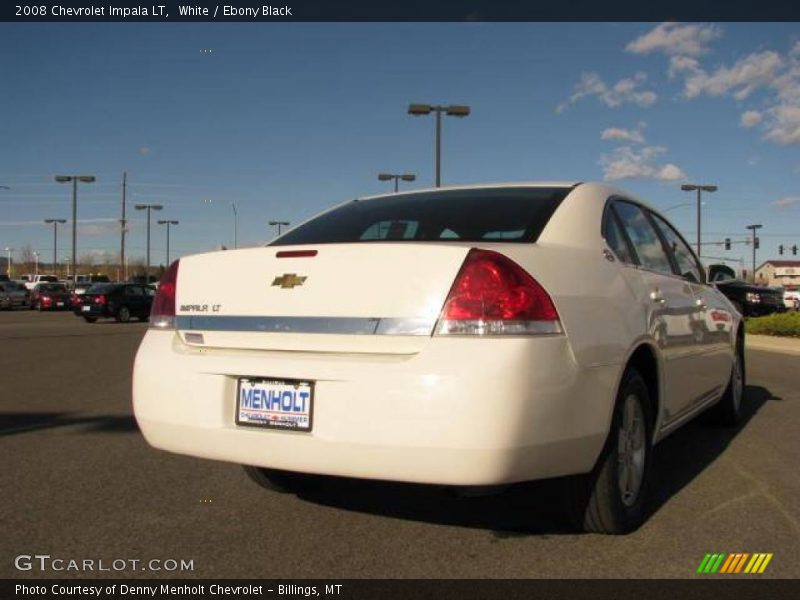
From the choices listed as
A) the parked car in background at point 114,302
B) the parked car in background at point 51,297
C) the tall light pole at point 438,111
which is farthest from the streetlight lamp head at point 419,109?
the parked car in background at point 51,297

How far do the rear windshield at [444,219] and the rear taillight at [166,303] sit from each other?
585mm

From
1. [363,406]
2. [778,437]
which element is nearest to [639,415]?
[363,406]

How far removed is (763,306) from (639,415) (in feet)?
74.7

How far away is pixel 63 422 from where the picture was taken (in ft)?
20.0

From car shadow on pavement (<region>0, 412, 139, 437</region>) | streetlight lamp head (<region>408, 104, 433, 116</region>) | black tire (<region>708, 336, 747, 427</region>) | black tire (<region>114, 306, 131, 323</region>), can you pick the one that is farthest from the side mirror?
black tire (<region>114, 306, 131, 323</region>)

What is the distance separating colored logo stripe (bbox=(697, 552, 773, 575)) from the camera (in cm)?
297

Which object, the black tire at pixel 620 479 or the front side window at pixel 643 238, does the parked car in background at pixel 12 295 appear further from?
the black tire at pixel 620 479

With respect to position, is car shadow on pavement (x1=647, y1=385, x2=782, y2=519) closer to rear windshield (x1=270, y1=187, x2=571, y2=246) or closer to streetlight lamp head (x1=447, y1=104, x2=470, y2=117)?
rear windshield (x1=270, y1=187, x2=571, y2=246)

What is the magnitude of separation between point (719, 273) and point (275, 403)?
4.20 m

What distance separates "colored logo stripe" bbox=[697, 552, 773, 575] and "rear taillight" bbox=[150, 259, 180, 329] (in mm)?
2455

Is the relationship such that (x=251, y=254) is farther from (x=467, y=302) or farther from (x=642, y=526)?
(x=642, y=526)

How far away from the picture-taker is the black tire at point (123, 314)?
2659 cm
